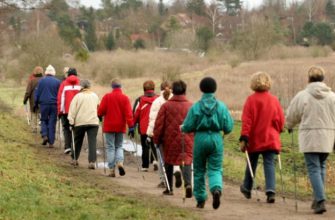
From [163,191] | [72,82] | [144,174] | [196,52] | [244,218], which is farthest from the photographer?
[196,52]

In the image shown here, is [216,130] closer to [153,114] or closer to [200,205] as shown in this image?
[200,205]

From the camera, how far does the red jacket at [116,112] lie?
15641 mm

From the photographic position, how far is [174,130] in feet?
41.9

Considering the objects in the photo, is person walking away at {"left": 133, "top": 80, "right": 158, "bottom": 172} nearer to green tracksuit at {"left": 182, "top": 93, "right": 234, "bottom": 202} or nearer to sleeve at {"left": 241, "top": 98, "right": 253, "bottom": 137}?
sleeve at {"left": 241, "top": 98, "right": 253, "bottom": 137}

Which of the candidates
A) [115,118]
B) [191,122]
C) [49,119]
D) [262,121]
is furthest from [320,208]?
[49,119]

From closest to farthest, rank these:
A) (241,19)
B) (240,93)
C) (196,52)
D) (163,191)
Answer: (163,191) → (240,93) → (196,52) → (241,19)

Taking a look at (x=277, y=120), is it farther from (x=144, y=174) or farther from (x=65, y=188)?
(x=144, y=174)

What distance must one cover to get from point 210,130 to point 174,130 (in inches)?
63.6

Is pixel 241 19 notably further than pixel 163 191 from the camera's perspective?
Yes

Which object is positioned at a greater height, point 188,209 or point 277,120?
point 277,120

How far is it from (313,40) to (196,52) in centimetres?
1487

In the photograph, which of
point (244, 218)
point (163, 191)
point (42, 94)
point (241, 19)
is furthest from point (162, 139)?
point (241, 19)

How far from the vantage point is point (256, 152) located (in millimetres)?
12531

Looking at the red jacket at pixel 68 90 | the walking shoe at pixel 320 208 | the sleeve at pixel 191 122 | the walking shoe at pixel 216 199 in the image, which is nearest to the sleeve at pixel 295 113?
the walking shoe at pixel 320 208
